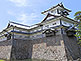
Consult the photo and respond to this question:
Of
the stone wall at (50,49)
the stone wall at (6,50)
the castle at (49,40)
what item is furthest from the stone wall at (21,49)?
the stone wall at (50,49)

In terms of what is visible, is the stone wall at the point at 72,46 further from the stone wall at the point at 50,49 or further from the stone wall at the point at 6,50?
the stone wall at the point at 6,50

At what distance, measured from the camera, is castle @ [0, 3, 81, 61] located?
13.5 m

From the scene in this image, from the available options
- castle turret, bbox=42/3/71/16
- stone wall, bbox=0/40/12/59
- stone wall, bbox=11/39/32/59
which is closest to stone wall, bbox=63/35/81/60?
castle turret, bbox=42/3/71/16

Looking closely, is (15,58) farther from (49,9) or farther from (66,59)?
(49,9)

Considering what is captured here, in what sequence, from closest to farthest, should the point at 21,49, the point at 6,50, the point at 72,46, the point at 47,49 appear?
the point at 72,46
the point at 47,49
the point at 21,49
the point at 6,50

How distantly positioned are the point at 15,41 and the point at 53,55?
348 inches

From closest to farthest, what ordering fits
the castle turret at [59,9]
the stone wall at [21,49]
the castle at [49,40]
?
the castle at [49,40] < the stone wall at [21,49] < the castle turret at [59,9]

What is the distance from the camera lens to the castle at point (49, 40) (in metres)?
13.5

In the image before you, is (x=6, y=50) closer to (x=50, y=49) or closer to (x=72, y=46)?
(x=50, y=49)

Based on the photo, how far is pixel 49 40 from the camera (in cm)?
1516

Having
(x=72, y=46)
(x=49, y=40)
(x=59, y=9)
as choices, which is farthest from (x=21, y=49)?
(x=59, y=9)

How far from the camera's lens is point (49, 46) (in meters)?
14.8

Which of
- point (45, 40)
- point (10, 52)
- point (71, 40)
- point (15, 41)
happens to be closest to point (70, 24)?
point (71, 40)

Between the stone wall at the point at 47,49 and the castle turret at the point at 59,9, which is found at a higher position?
the castle turret at the point at 59,9
